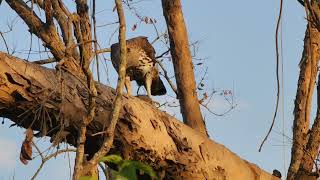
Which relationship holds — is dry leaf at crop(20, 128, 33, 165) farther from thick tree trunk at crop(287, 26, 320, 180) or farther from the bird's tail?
the bird's tail

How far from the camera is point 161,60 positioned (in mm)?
5988

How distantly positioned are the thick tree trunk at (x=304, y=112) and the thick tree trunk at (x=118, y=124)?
540mm

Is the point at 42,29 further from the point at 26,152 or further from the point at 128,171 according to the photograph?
the point at 128,171

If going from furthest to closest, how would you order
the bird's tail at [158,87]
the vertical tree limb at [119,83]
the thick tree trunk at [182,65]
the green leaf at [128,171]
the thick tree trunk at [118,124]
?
1. the bird's tail at [158,87]
2. the thick tree trunk at [182,65]
3. the thick tree trunk at [118,124]
4. the vertical tree limb at [119,83]
5. the green leaf at [128,171]

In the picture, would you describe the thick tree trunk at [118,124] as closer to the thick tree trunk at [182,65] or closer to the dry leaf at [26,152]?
the dry leaf at [26,152]

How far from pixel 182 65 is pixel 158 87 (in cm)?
184

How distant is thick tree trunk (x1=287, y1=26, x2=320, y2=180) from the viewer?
3734mm

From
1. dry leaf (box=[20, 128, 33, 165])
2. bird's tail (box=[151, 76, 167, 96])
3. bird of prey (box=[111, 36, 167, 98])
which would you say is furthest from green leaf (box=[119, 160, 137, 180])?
bird's tail (box=[151, 76, 167, 96])

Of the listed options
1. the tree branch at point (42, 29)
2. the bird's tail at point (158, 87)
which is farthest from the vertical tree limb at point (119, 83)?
the bird's tail at point (158, 87)

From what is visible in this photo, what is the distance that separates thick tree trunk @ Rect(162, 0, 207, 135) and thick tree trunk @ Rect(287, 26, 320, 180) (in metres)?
0.60

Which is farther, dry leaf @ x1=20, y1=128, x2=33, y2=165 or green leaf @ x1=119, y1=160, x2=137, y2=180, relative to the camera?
dry leaf @ x1=20, y1=128, x2=33, y2=165

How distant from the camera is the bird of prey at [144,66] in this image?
591 centimetres

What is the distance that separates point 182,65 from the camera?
13.8 feet

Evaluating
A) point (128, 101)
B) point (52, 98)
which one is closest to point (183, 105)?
point (128, 101)
